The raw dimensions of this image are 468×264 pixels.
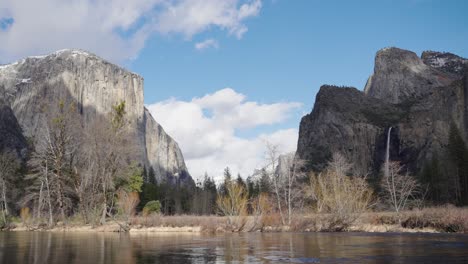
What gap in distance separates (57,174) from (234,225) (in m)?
25.7

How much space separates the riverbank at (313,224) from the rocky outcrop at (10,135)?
7395cm

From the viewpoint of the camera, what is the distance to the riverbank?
111 feet

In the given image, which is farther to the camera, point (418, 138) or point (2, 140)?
point (418, 138)

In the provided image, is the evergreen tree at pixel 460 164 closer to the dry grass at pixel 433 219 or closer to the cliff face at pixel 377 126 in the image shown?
the cliff face at pixel 377 126

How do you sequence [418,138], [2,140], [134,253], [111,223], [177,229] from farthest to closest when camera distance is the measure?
[418,138] < [2,140] < [111,223] < [177,229] < [134,253]

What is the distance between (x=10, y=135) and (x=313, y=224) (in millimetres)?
98719

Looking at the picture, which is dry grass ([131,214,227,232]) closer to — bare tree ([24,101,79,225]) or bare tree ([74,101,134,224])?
bare tree ([74,101,134,224])

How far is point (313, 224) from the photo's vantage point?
131ft

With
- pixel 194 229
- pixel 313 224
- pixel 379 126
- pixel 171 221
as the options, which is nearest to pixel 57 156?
pixel 171 221

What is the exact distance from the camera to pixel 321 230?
39094 mm

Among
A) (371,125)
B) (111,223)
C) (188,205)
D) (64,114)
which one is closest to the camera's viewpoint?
(111,223)

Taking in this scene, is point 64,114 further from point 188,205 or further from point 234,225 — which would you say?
point 188,205

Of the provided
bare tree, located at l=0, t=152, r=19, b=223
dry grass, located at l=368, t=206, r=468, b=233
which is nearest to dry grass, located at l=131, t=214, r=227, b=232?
dry grass, located at l=368, t=206, r=468, b=233

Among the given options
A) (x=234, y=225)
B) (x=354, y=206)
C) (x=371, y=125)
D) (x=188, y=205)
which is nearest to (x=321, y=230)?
(x=354, y=206)
